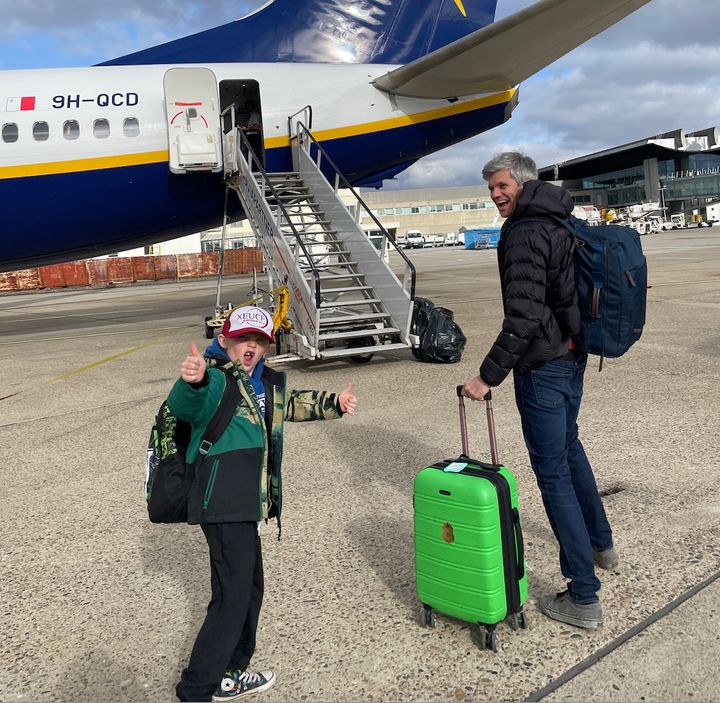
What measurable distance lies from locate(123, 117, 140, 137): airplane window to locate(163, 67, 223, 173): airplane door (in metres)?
0.58

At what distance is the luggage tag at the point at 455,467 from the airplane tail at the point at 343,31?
45.8 feet

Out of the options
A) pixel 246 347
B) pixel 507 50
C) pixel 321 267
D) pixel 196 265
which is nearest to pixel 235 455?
pixel 246 347

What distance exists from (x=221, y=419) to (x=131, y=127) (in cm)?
1131

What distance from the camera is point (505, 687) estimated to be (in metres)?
2.68

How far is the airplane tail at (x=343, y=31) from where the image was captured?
1498 centimetres

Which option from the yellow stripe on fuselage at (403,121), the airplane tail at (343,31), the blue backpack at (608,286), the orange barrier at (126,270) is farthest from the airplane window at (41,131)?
the orange barrier at (126,270)

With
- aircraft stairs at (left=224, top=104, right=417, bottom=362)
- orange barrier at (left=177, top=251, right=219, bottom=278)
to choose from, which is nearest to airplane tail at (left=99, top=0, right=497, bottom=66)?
aircraft stairs at (left=224, top=104, right=417, bottom=362)

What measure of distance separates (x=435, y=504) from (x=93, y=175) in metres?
11.3

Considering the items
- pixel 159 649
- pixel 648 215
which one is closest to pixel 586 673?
pixel 159 649

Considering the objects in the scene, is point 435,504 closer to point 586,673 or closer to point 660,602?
point 586,673

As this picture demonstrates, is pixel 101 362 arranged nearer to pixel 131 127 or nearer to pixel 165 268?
pixel 131 127

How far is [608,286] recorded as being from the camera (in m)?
3.01

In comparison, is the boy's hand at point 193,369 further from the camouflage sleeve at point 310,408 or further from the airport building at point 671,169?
the airport building at point 671,169

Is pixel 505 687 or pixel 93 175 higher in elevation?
pixel 93 175
